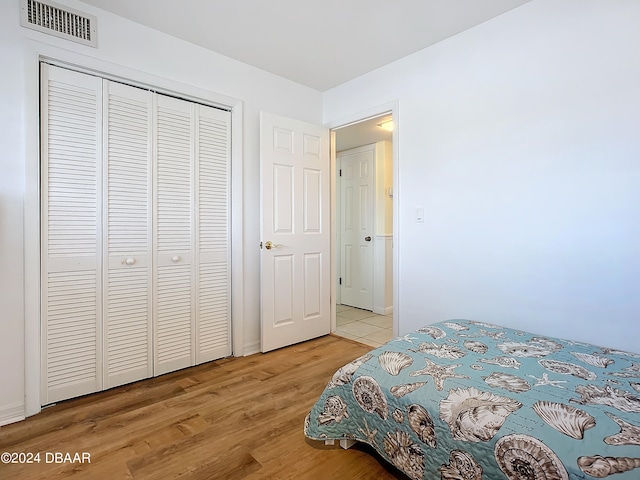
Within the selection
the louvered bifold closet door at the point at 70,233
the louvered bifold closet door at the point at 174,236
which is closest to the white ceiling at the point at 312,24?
the louvered bifold closet door at the point at 174,236

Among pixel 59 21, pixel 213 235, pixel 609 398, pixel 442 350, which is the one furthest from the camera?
pixel 213 235

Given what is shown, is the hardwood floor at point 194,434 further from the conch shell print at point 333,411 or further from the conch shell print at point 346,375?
the conch shell print at point 346,375

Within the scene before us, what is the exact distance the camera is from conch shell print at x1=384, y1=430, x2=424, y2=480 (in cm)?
113

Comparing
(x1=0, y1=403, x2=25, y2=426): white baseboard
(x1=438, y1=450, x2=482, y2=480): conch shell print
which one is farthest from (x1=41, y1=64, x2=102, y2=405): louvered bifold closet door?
(x1=438, y1=450, x2=482, y2=480): conch shell print

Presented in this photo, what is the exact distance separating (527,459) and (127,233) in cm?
243

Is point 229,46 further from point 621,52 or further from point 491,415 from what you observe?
point 491,415

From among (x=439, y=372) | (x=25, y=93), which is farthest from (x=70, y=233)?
(x=439, y=372)

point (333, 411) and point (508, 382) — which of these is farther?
point (333, 411)

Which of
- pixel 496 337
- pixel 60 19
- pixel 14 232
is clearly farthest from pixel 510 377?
pixel 60 19

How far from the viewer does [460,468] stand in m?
1.02

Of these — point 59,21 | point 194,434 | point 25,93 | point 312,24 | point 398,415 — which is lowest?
point 194,434

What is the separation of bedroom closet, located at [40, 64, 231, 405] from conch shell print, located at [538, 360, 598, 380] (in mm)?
2235

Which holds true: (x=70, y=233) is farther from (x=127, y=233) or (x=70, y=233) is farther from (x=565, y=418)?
(x=565, y=418)

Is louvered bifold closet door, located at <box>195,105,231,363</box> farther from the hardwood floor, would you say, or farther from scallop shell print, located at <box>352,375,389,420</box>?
scallop shell print, located at <box>352,375,389,420</box>
